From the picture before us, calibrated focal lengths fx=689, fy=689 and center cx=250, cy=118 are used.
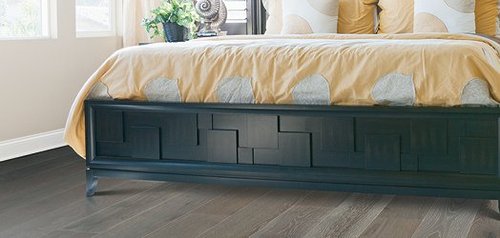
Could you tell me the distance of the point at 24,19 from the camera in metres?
4.32

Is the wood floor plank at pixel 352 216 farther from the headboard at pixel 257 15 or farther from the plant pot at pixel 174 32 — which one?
the headboard at pixel 257 15

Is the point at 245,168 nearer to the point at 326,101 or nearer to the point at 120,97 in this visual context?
the point at 326,101

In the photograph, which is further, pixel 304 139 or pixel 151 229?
pixel 304 139

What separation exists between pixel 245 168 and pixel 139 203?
482 millimetres

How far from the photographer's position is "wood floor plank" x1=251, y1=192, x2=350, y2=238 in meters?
2.47

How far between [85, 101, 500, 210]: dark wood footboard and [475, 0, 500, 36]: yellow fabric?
1.70m

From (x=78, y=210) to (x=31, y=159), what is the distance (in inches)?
53.6

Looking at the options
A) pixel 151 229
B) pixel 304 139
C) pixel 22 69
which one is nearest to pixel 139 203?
pixel 151 229

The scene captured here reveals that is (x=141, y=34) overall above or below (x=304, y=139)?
above

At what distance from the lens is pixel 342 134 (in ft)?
9.20

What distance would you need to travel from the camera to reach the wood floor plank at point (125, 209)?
101 inches

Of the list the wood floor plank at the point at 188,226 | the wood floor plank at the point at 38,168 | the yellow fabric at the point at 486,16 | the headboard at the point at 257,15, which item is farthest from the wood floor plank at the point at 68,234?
the headboard at the point at 257,15

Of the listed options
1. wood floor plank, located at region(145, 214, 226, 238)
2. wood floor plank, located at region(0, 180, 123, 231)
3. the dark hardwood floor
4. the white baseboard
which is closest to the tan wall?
the white baseboard

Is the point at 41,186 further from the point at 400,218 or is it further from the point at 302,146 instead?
the point at 400,218
